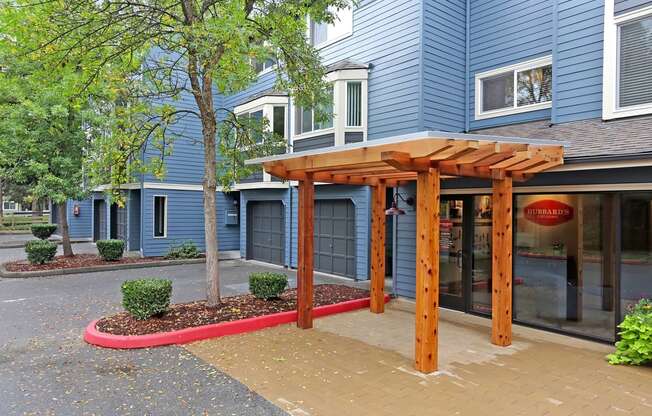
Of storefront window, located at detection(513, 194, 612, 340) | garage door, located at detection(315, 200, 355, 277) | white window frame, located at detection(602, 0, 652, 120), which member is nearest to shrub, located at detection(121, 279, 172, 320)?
garage door, located at detection(315, 200, 355, 277)

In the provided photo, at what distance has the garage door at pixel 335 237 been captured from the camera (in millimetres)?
11266

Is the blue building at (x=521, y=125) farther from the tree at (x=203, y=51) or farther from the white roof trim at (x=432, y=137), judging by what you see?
the tree at (x=203, y=51)

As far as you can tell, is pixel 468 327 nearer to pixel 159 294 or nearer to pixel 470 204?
pixel 470 204

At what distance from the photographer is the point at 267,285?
771 centimetres

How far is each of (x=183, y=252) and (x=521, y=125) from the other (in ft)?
38.9

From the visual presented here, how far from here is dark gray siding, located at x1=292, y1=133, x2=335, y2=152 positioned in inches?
428

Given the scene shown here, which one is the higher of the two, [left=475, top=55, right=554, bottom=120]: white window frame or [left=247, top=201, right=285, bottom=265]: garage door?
[left=475, top=55, right=554, bottom=120]: white window frame

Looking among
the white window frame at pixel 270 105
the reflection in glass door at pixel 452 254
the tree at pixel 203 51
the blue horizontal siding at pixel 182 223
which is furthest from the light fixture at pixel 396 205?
the blue horizontal siding at pixel 182 223

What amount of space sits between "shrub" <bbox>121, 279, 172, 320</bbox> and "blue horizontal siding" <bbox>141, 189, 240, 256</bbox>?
30.5ft

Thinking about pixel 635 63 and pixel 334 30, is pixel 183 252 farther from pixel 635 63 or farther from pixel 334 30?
pixel 635 63

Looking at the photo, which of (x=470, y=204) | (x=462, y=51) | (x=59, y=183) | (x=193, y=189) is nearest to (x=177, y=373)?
(x=470, y=204)

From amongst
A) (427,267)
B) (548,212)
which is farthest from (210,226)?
(548,212)

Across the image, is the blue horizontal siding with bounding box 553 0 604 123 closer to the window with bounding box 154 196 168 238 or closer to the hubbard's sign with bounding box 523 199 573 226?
the hubbard's sign with bounding box 523 199 573 226

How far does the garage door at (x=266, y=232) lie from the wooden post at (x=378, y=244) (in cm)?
635
